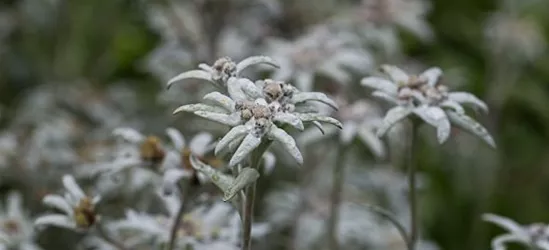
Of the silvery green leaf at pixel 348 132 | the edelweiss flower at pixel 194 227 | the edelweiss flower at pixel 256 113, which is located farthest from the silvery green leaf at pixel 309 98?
the silvery green leaf at pixel 348 132

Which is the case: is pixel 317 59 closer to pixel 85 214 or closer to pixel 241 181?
pixel 85 214

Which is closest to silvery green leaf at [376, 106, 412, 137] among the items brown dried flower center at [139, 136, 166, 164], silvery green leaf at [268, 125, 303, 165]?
silvery green leaf at [268, 125, 303, 165]

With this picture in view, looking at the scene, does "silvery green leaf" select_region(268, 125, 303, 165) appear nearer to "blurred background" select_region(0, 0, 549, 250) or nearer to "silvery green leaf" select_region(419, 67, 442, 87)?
"silvery green leaf" select_region(419, 67, 442, 87)

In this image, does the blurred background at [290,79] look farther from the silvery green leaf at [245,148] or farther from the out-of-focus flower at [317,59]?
the silvery green leaf at [245,148]

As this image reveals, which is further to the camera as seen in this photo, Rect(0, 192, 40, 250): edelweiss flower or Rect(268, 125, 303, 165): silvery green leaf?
Rect(0, 192, 40, 250): edelweiss flower

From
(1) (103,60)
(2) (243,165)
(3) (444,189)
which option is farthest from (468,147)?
(2) (243,165)

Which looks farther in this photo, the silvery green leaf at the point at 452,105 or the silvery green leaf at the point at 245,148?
the silvery green leaf at the point at 452,105
